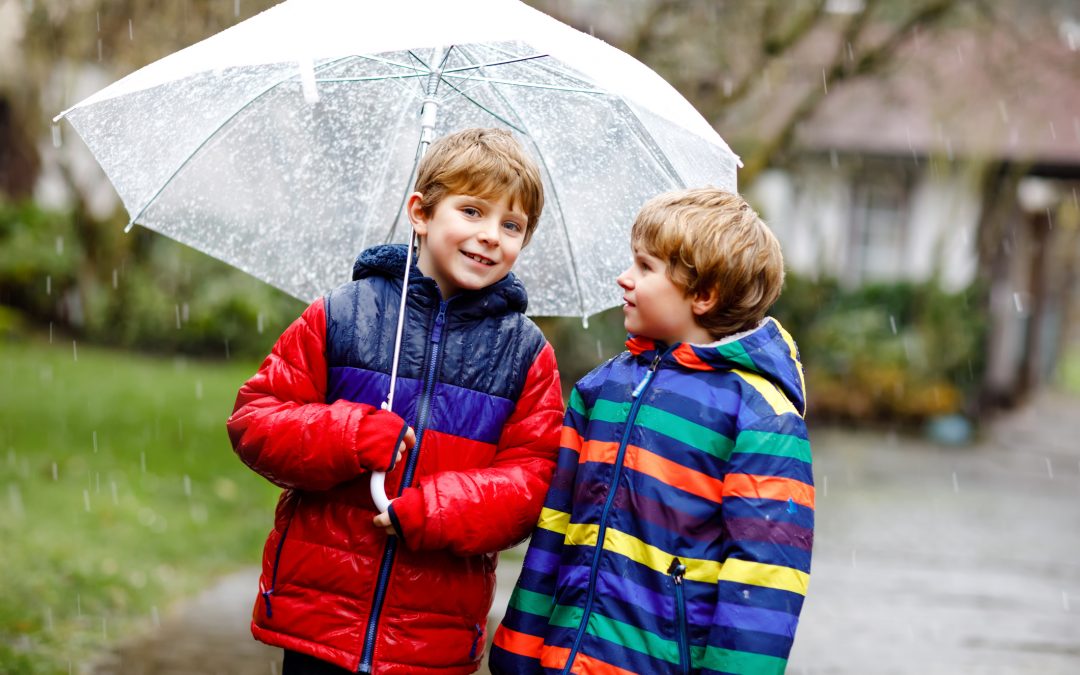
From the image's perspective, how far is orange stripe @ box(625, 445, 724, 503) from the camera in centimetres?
254

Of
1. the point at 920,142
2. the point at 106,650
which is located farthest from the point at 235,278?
the point at 106,650

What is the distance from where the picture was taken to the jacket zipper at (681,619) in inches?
97.6

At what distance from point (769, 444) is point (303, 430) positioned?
1.03 metres

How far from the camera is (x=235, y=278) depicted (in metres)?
15.8

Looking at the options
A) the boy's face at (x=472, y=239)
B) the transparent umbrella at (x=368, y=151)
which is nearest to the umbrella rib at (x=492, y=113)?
the transparent umbrella at (x=368, y=151)

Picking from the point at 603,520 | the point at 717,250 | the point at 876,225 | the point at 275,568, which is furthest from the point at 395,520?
the point at 876,225

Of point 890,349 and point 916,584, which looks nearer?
point 916,584

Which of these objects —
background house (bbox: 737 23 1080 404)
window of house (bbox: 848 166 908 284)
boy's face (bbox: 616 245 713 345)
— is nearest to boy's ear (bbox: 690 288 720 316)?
boy's face (bbox: 616 245 713 345)

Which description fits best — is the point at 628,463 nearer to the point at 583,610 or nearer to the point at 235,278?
the point at 583,610

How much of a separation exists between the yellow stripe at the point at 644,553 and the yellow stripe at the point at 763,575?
61 millimetres

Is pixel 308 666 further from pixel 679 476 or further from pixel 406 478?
pixel 679 476

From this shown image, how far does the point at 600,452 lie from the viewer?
2.65 metres

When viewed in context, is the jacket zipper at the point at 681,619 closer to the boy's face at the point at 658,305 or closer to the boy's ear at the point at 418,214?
the boy's face at the point at 658,305

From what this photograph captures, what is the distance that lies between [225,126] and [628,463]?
1.49 meters
